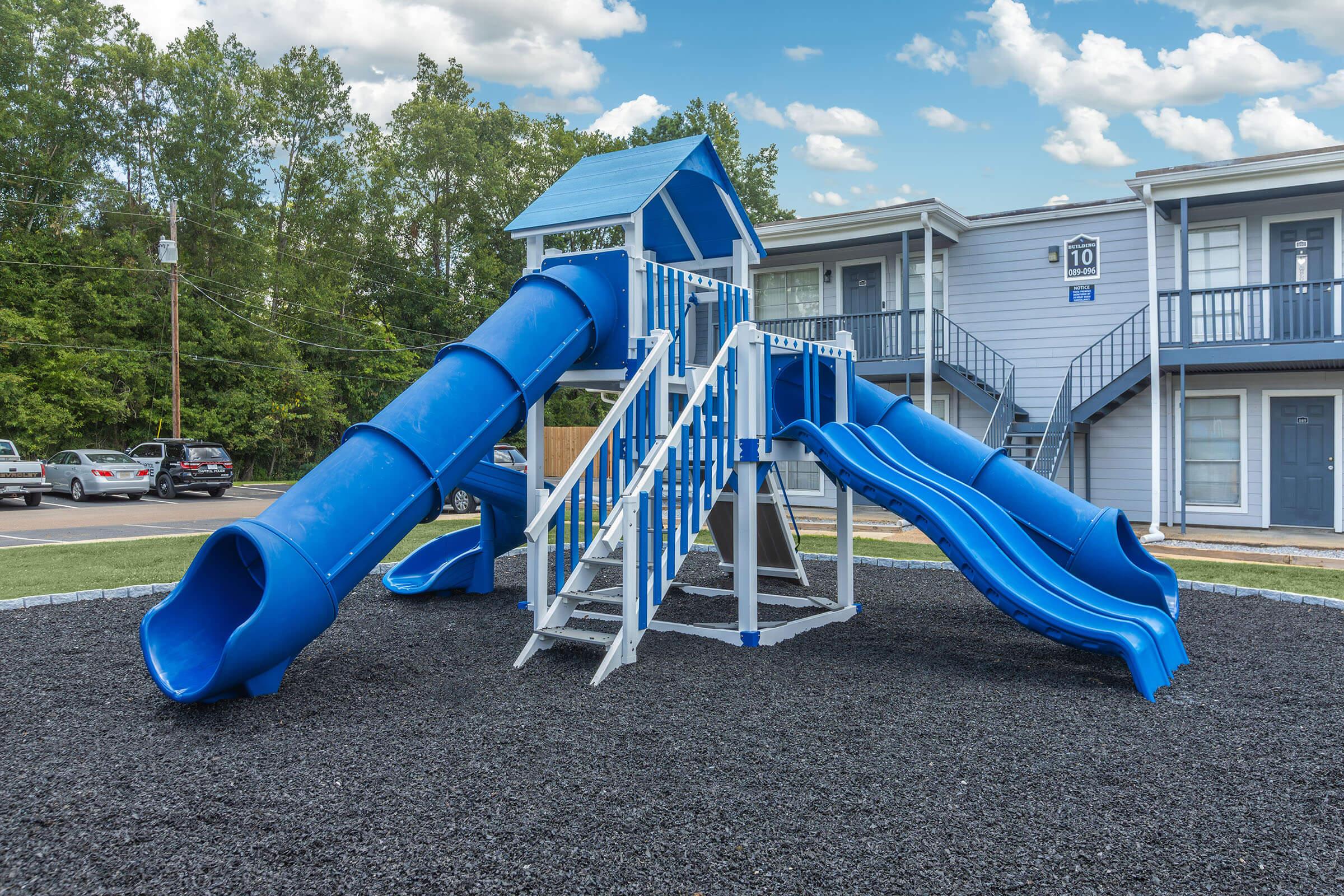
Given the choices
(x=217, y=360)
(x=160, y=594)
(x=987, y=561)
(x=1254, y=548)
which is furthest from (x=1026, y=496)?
(x=217, y=360)

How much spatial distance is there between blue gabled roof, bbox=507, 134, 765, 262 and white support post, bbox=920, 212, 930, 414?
7.55m

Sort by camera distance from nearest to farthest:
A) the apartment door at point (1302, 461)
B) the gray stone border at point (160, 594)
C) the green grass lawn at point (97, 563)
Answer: the gray stone border at point (160, 594)
the green grass lawn at point (97, 563)
the apartment door at point (1302, 461)

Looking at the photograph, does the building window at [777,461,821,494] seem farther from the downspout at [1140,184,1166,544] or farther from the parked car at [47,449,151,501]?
the parked car at [47,449,151,501]

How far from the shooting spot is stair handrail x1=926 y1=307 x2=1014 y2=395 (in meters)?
16.5

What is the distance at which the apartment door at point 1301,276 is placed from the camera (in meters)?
13.6

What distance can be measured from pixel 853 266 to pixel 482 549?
37.9 ft

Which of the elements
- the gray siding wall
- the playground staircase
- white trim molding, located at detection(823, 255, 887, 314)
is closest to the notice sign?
the gray siding wall

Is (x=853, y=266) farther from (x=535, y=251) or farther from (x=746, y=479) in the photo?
(x=746, y=479)

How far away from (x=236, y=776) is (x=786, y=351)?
196 inches

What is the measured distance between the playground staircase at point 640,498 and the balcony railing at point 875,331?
9871mm

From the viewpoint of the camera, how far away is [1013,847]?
3.35 meters

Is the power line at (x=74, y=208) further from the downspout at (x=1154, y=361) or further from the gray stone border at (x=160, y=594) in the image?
the downspout at (x=1154, y=361)

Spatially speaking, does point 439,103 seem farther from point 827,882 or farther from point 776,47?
point 827,882

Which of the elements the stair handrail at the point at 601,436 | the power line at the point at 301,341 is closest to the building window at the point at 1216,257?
the stair handrail at the point at 601,436
